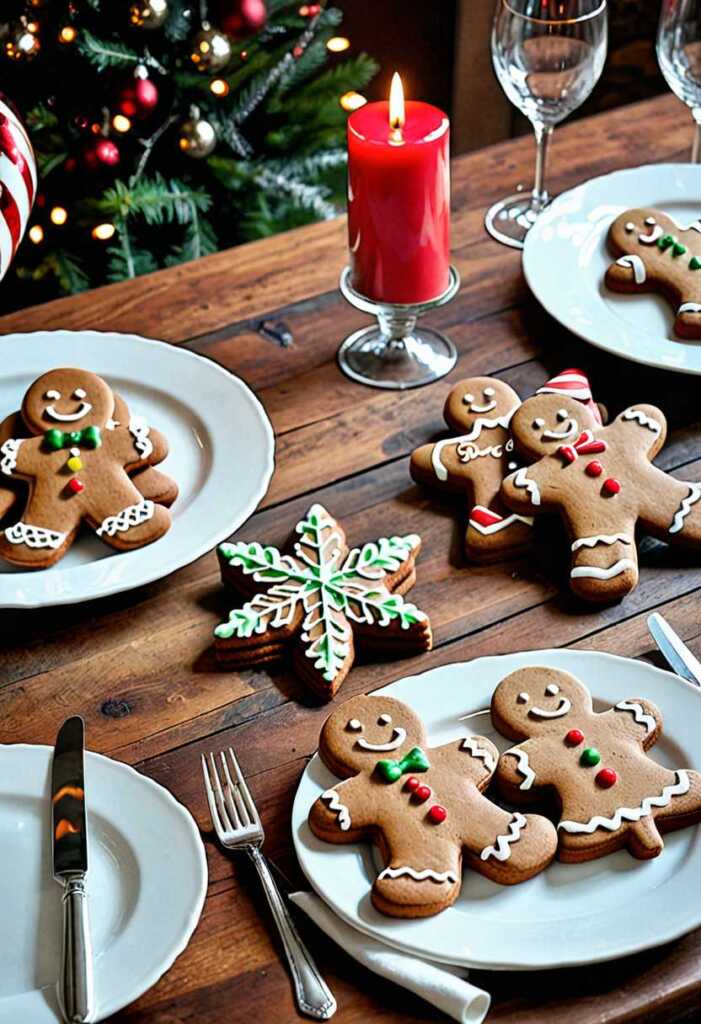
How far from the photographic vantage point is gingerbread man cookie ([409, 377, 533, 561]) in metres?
1.19

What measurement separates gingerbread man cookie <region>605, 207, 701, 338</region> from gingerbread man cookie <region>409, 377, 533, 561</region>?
0.20 m

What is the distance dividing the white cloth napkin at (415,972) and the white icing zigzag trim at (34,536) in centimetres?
41

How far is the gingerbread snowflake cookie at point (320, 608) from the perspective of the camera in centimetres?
108

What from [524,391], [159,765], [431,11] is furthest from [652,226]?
[431,11]

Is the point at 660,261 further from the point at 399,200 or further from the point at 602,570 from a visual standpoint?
the point at 602,570

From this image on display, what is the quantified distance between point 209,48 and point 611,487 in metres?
1.11

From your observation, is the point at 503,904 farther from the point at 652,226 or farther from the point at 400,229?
the point at 652,226

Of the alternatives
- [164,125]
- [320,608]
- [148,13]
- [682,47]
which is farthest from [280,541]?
[164,125]

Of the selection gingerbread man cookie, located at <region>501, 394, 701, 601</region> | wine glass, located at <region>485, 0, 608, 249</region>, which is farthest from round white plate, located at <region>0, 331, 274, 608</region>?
wine glass, located at <region>485, 0, 608, 249</region>

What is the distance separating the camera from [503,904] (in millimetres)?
892

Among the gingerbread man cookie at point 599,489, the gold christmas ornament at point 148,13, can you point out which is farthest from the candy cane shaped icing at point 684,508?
the gold christmas ornament at point 148,13

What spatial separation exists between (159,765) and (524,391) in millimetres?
569

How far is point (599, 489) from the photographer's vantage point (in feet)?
3.85

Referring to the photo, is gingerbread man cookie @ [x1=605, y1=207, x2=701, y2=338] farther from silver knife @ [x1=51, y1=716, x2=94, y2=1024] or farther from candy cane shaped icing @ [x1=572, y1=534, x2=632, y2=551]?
silver knife @ [x1=51, y1=716, x2=94, y2=1024]
